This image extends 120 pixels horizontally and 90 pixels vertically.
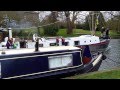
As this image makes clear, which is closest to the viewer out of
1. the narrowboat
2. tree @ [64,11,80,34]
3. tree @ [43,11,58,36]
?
the narrowboat

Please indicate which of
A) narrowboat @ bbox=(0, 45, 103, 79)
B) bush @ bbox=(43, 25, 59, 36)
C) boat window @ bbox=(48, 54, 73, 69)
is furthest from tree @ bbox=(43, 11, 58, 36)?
boat window @ bbox=(48, 54, 73, 69)

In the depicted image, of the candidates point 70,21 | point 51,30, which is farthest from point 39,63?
point 70,21

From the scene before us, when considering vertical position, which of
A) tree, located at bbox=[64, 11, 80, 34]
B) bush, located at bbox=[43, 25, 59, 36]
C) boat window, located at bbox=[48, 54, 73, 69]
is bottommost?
boat window, located at bbox=[48, 54, 73, 69]

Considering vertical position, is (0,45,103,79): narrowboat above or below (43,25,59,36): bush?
below

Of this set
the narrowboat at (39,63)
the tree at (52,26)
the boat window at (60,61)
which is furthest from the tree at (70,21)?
the boat window at (60,61)

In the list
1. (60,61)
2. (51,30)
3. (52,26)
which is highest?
(52,26)

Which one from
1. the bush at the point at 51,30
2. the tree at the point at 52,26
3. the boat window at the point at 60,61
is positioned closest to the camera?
the boat window at the point at 60,61

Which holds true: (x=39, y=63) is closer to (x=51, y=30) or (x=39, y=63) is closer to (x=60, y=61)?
(x=60, y=61)

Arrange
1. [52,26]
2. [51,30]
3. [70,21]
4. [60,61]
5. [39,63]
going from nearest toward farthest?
[39,63], [60,61], [52,26], [51,30], [70,21]

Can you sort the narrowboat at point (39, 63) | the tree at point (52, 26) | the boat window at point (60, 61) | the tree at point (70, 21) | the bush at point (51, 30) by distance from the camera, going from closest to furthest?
1. the narrowboat at point (39, 63)
2. the boat window at point (60, 61)
3. the tree at point (70, 21)
4. the tree at point (52, 26)
5. the bush at point (51, 30)

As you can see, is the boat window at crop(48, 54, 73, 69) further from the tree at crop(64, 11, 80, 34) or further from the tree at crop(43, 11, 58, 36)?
the tree at crop(43, 11, 58, 36)

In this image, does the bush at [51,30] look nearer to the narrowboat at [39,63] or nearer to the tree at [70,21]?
the tree at [70,21]
